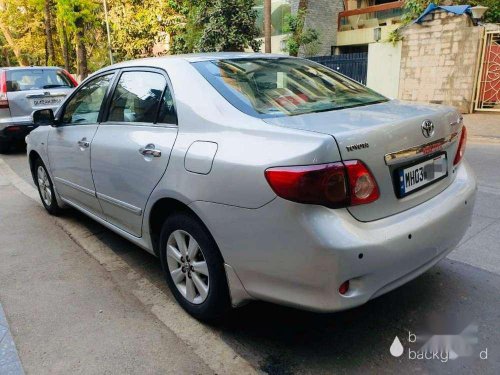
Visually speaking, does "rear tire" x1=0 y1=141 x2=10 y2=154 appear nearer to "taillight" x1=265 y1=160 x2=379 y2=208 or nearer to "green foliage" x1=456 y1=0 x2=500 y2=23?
"taillight" x1=265 y1=160 x2=379 y2=208

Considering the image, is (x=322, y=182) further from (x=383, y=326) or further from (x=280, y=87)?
(x=383, y=326)

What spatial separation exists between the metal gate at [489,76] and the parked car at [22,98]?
9797mm

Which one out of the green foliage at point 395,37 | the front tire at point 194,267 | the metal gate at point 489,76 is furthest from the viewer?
the green foliage at point 395,37

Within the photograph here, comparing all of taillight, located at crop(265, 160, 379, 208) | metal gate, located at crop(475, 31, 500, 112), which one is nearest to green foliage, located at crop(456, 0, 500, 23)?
metal gate, located at crop(475, 31, 500, 112)

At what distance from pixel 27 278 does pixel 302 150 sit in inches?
105

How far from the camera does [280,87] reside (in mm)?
2805

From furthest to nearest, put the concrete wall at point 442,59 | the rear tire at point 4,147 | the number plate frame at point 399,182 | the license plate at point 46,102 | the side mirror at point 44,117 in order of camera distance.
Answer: the concrete wall at point 442,59 < the rear tire at point 4,147 < the license plate at point 46,102 < the side mirror at point 44,117 < the number plate frame at point 399,182

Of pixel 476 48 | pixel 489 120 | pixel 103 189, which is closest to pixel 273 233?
pixel 103 189

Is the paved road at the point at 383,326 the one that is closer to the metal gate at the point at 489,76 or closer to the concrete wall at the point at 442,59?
the metal gate at the point at 489,76

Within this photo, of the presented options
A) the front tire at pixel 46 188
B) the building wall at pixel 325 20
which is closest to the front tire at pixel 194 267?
the front tire at pixel 46 188

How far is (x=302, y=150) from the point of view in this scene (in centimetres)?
202

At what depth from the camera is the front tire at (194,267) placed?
2.48m

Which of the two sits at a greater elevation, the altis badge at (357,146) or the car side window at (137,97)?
the car side window at (137,97)

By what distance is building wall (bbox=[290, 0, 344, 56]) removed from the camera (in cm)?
2005
